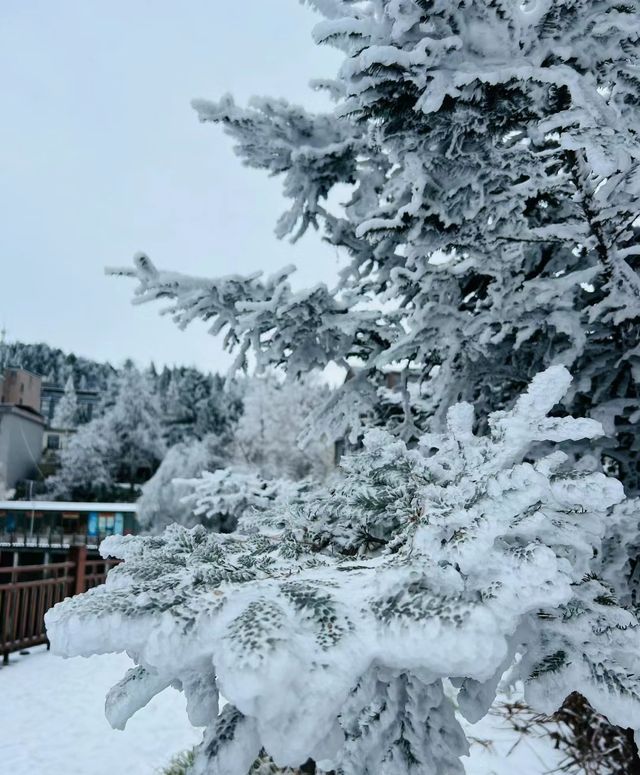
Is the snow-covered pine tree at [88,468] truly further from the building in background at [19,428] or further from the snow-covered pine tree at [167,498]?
the snow-covered pine tree at [167,498]

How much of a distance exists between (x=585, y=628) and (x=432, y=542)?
587 millimetres

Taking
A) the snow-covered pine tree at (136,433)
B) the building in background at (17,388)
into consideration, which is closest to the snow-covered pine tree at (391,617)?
the snow-covered pine tree at (136,433)

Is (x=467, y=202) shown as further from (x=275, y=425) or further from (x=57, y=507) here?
(x=275, y=425)

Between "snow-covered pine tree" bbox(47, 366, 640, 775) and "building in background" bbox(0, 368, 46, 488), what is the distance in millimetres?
38452

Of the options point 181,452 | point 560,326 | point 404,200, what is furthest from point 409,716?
point 181,452

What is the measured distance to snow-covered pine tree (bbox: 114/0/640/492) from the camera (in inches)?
90.4

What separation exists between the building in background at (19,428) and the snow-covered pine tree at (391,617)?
3845 centimetres

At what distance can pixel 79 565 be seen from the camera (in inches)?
363

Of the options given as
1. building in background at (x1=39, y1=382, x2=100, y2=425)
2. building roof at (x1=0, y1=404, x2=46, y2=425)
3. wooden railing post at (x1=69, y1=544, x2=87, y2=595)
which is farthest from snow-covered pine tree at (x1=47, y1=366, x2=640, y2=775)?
building in background at (x1=39, y1=382, x2=100, y2=425)

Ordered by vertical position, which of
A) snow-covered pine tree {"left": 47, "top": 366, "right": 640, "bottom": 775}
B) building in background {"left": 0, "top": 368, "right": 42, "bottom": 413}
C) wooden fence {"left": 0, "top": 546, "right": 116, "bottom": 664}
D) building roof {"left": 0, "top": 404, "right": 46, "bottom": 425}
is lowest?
wooden fence {"left": 0, "top": 546, "right": 116, "bottom": 664}

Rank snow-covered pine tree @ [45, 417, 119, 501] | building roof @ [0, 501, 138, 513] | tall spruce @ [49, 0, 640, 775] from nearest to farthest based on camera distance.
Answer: tall spruce @ [49, 0, 640, 775] → building roof @ [0, 501, 138, 513] → snow-covered pine tree @ [45, 417, 119, 501]

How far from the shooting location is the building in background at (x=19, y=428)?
36469 mm

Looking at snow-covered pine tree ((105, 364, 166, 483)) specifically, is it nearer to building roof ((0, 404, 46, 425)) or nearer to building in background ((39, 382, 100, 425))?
building roof ((0, 404, 46, 425))

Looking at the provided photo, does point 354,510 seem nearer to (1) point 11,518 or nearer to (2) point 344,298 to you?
(2) point 344,298
